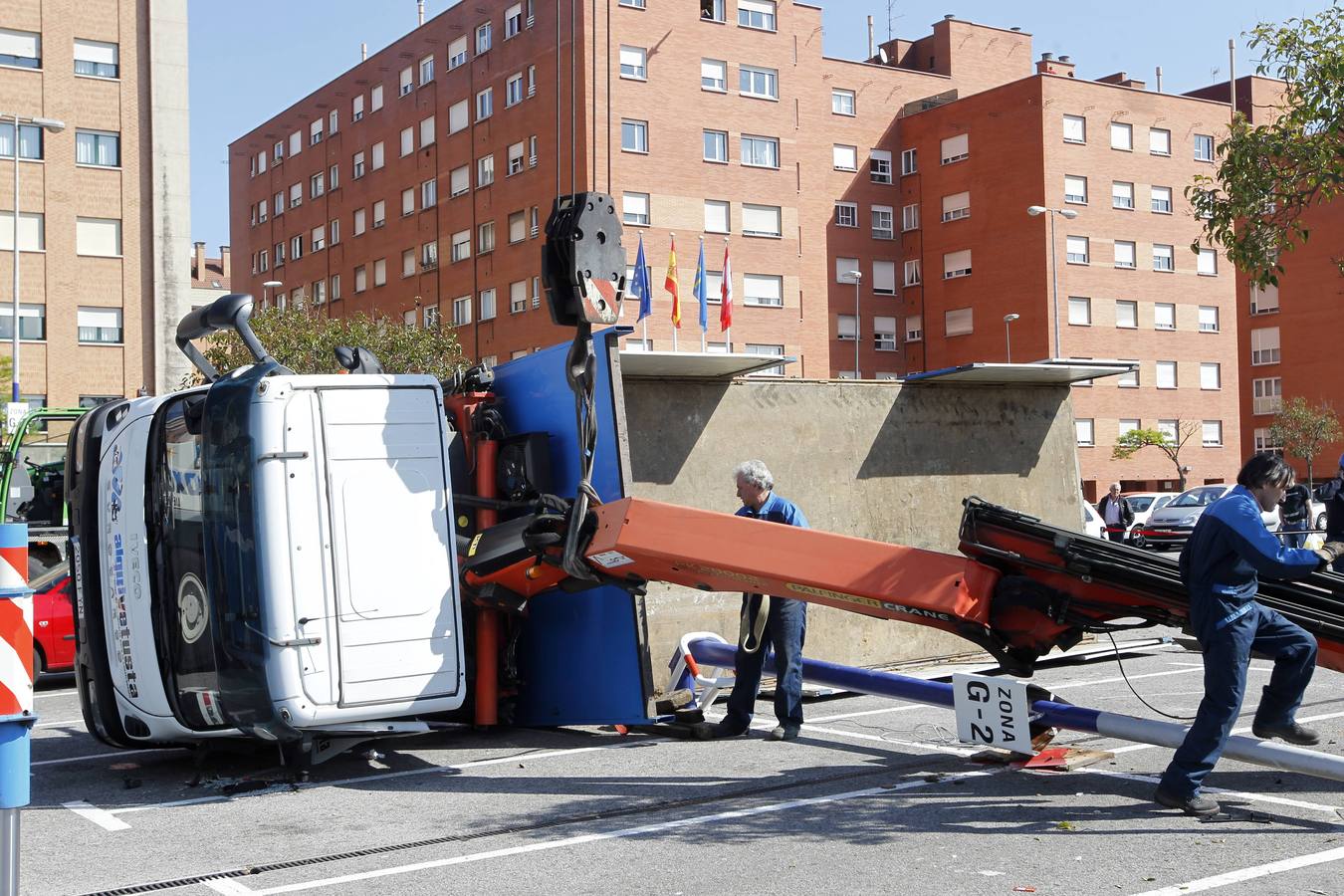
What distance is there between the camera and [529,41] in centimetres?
5225

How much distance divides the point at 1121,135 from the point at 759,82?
1776 cm

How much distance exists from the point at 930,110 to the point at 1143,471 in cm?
1824

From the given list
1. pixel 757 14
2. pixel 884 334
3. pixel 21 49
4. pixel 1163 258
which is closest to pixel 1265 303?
pixel 1163 258

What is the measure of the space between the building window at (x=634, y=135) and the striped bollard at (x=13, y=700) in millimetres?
47162

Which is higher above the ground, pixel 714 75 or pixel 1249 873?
pixel 714 75

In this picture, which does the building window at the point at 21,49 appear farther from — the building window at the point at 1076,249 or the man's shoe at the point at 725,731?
the man's shoe at the point at 725,731

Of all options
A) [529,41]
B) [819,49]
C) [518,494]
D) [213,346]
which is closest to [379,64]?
[529,41]

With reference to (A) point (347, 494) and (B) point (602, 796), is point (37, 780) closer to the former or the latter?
(A) point (347, 494)

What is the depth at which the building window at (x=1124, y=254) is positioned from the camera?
203 feet

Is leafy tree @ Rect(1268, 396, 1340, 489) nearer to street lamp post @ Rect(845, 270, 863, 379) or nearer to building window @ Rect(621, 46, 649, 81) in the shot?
street lamp post @ Rect(845, 270, 863, 379)

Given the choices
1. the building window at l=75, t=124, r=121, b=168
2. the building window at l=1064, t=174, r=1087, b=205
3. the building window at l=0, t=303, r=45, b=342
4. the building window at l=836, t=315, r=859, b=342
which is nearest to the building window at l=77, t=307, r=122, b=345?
the building window at l=0, t=303, r=45, b=342

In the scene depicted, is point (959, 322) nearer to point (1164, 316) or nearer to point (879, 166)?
point (879, 166)

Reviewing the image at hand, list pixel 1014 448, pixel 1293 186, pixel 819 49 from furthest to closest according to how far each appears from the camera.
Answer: pixel 819 49 < pixel 1293 186 < pixel 1014 448

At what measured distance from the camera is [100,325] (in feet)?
140
